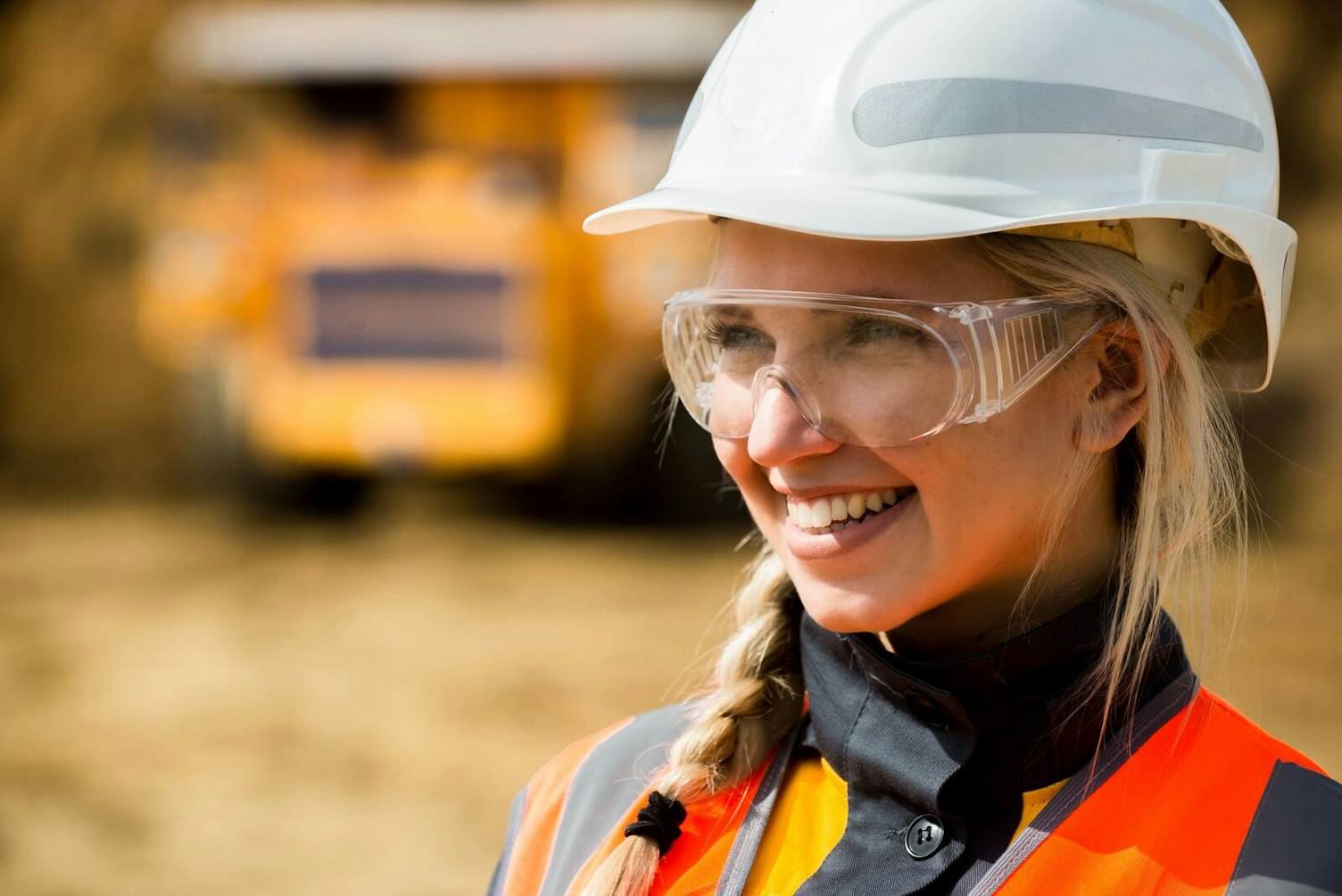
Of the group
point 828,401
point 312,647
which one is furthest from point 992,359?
point 312,647

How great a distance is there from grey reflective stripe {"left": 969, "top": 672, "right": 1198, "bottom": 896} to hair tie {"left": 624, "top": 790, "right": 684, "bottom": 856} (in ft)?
1.07

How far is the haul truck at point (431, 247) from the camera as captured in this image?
29.0 feet

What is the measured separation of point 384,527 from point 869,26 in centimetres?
840

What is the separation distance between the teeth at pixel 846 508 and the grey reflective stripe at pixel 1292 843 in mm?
439

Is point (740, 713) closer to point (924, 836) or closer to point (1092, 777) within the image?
point (924, 836)

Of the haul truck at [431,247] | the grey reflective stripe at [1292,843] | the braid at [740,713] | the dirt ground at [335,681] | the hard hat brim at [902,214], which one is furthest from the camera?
the haul truck at [431,247]

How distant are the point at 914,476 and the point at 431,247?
7.76 metres

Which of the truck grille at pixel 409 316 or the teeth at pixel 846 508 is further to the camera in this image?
the truck grille at pixel 409 316

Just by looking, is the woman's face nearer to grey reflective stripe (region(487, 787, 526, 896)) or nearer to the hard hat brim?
the hard hat brim

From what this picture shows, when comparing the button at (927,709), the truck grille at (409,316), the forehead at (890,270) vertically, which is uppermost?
the forehead at (890,270)

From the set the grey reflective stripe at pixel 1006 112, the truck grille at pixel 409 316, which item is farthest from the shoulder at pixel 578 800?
the truck grille at pixel 409 316

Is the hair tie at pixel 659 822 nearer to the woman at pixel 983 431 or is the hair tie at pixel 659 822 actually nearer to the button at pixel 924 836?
the woman at pixel 983 431

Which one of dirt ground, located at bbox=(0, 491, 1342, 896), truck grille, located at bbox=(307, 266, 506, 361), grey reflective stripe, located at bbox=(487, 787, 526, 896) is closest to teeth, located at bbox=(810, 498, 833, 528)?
grey reflective stripe, located at bbox=(487, 787, 526, 896)

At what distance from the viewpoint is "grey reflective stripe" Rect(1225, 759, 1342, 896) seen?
1.26 m
